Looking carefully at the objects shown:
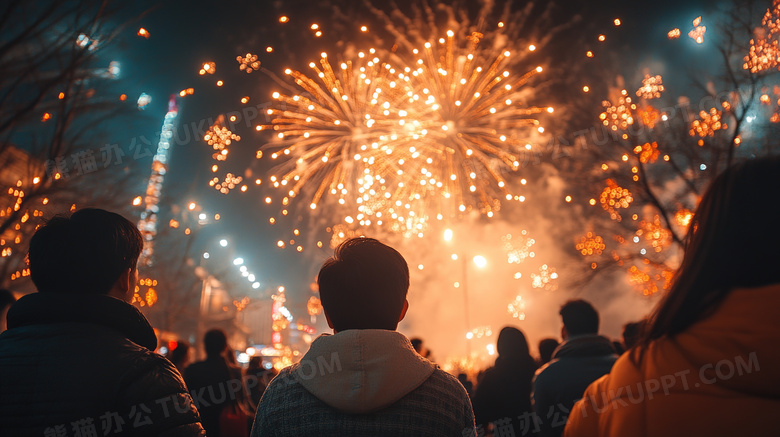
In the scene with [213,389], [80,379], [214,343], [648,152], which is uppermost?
[648,152]

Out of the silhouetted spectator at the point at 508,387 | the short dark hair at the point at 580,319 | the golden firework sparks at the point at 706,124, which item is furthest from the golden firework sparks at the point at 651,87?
the short dark hair at the point at 580,319

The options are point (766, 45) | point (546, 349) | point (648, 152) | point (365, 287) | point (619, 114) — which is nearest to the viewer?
point (365, 287)

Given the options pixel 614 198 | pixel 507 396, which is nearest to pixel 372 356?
pixel 507 396

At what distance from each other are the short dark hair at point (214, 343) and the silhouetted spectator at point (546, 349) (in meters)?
3.90

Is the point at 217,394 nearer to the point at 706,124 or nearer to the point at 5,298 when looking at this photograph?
the point at 5,298

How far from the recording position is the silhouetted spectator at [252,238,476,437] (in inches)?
70.0

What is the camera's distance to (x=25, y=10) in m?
7.35

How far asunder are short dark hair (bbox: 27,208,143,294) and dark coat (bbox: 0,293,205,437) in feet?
0.40

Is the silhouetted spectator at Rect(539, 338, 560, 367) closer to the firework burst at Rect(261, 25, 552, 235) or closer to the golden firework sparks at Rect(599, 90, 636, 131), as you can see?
the firework burst at Rect(261, 25, 552, 235)

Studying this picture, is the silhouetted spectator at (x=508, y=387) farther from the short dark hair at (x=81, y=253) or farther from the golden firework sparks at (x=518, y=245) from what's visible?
the golden firework sparks at (x=518, y=245)

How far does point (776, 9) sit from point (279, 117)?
1174 centimetres

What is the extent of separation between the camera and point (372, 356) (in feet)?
5.98

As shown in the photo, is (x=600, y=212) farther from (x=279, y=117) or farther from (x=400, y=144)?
(x=279, y=117)

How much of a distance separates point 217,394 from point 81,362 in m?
3.64
